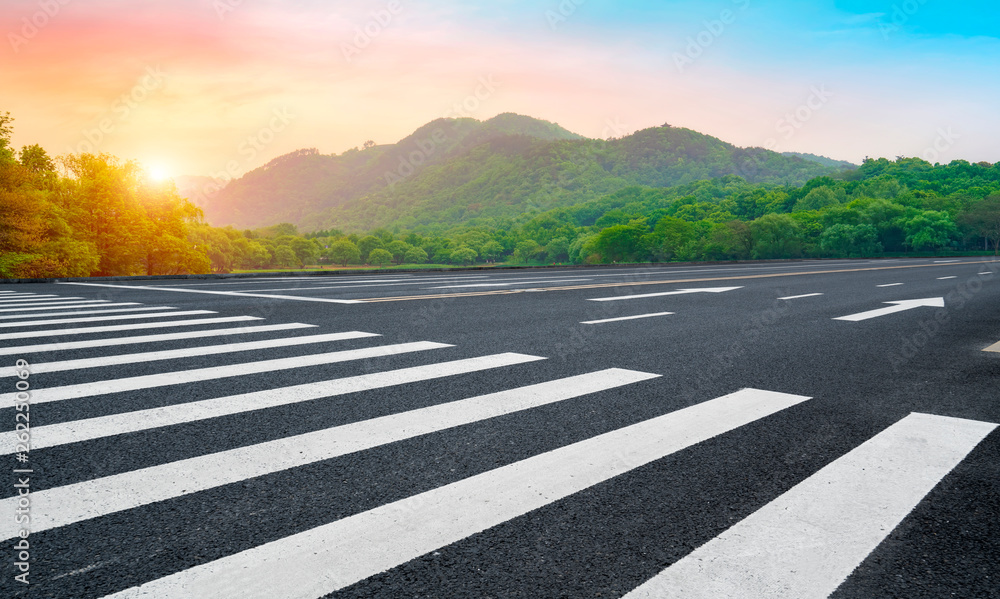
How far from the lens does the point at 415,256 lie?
147500 mm

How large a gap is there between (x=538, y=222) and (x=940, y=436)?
5750 inches

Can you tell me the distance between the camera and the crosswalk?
210cm

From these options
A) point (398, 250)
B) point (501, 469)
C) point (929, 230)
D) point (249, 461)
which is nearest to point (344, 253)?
point (398, 250)

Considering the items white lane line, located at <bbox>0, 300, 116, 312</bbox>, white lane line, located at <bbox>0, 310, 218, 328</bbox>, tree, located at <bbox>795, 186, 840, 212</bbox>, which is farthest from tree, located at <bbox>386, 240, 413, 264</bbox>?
white lane line, located at <bbox>0, 310, 218, 328</bbox>

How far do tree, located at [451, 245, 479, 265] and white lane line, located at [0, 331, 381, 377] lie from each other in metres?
127

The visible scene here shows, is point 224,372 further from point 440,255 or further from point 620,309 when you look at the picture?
point 440,255

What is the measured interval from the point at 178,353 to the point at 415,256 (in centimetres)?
14265

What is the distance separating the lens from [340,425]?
3.86 metres

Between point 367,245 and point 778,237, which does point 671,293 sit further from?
point 367,245

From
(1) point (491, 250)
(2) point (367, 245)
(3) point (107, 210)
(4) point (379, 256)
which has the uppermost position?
(3) point (107, 210)

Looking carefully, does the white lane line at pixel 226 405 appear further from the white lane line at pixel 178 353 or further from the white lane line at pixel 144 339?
the white lane line at pixel 144 339

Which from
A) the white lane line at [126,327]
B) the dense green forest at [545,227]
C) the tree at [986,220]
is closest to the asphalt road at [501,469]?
the white lane line at [126,327]

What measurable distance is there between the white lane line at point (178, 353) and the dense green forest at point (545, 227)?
90.8 ft

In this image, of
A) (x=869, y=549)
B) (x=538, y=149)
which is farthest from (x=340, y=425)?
(x=538, y=149)
